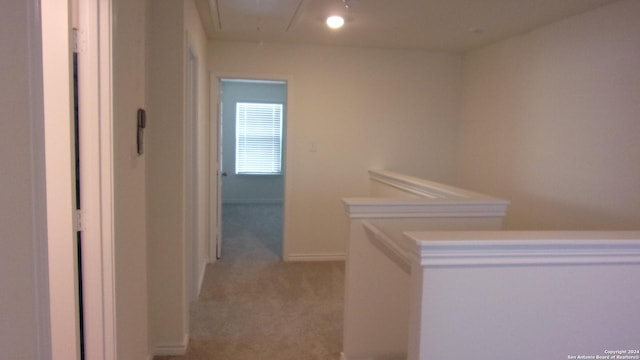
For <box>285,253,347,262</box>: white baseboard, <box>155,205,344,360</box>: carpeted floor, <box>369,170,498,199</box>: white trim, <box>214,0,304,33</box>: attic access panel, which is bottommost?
<box>155,205,344,360</box>: carpeted floor

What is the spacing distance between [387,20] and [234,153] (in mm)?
5456

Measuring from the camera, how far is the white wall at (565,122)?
9.53ft

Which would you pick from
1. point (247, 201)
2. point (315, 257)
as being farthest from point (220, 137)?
point (247, 201)

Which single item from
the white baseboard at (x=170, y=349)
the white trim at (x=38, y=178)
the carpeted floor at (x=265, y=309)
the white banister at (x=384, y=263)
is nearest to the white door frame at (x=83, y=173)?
the white trim at (x=38, y=178)

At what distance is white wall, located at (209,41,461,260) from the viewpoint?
475 cm

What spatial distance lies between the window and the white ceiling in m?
4.02

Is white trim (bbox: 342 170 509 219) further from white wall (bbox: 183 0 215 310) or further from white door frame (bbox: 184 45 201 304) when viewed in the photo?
white wall (bbox: 183 0 215 310)

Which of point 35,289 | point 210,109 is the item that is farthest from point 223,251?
point 35,289

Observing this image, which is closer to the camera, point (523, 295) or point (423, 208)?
point (523, 295)

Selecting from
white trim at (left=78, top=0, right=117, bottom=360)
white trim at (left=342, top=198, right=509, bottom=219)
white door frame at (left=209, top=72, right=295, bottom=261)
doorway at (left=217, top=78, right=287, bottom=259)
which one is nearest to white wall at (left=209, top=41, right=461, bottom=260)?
white door frame at (left=209, top=72, right=295, bottom=261)

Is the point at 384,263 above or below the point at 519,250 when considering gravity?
below

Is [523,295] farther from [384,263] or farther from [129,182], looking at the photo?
[129,182]

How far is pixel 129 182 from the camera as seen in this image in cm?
204

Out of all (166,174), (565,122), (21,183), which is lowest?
(166,174)
